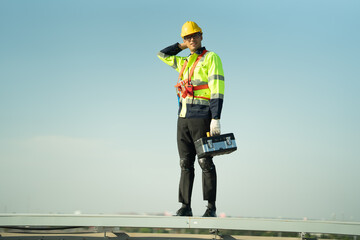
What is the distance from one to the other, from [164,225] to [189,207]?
0.93 m

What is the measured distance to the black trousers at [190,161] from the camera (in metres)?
5.32

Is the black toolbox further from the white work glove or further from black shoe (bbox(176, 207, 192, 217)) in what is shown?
black shoe (bbox(176, 207, 192, 217))

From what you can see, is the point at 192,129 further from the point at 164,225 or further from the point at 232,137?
the point at 164,225

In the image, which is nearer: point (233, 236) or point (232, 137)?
point (233, 236)

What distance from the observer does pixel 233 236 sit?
475 cm

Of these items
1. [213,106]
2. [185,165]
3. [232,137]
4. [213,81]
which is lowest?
[185,165]

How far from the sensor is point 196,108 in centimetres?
535

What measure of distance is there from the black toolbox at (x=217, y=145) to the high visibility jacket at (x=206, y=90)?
306 millimetres

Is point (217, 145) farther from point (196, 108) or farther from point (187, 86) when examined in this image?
point (187, 86)

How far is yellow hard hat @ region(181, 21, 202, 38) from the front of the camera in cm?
541

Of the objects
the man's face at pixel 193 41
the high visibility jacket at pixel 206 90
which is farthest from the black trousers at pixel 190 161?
the man's face at pixel 193 41

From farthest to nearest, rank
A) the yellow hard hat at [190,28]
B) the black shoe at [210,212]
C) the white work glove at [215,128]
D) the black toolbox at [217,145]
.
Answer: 1. the yellow hard hat at [190,28]
2. the black shoe at [210,212]
3. the white work glove at [215,128]
4. the black toolbox at [217,145]

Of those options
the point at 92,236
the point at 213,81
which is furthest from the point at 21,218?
the point at 213,81

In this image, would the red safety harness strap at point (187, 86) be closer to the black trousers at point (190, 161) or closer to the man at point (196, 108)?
the man at point (196, 108)
